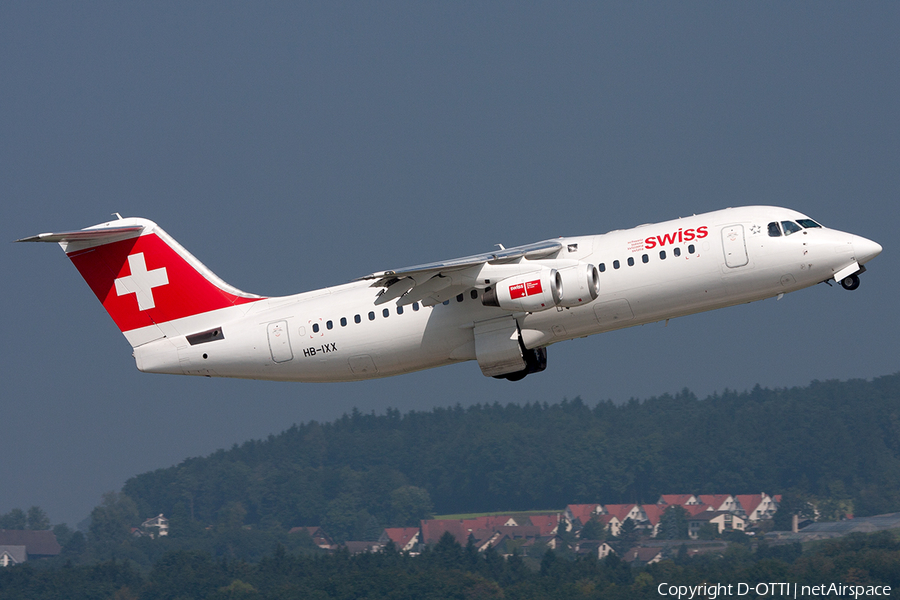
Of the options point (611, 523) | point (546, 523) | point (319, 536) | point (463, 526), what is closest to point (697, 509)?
point (611, 523)

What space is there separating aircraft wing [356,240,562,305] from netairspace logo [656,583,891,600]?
84.1m

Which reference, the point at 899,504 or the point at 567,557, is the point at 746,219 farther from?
the point at 899,504

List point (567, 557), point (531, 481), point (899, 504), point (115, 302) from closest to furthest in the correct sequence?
point (115, 302)
point (567, 557)
point (899, 504)
point (531, 481)

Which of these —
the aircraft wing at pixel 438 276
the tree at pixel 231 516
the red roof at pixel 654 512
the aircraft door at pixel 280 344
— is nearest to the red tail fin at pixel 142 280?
the aircraft door at pixel 280 344

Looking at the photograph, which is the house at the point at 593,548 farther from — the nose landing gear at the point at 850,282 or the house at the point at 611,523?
the nose landing gear at the point at 850,282

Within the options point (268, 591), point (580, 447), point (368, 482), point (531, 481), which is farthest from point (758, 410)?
point (268, 591)

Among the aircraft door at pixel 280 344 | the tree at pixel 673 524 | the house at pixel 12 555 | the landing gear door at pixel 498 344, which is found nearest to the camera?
the landing gear door at pixel 498 344

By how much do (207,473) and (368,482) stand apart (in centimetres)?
2826

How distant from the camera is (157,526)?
173m

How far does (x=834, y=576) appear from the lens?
103 metres

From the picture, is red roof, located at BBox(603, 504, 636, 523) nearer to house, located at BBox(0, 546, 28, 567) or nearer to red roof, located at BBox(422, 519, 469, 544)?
red roof, located at BBox(422, 519, 469, 544)

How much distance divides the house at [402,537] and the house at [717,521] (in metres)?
38.0

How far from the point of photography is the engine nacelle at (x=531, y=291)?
23.4 m

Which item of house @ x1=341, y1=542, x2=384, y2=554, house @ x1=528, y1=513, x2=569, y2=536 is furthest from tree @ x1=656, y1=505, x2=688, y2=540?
house @ x1=341, y1=542, x2=384, y2=554
